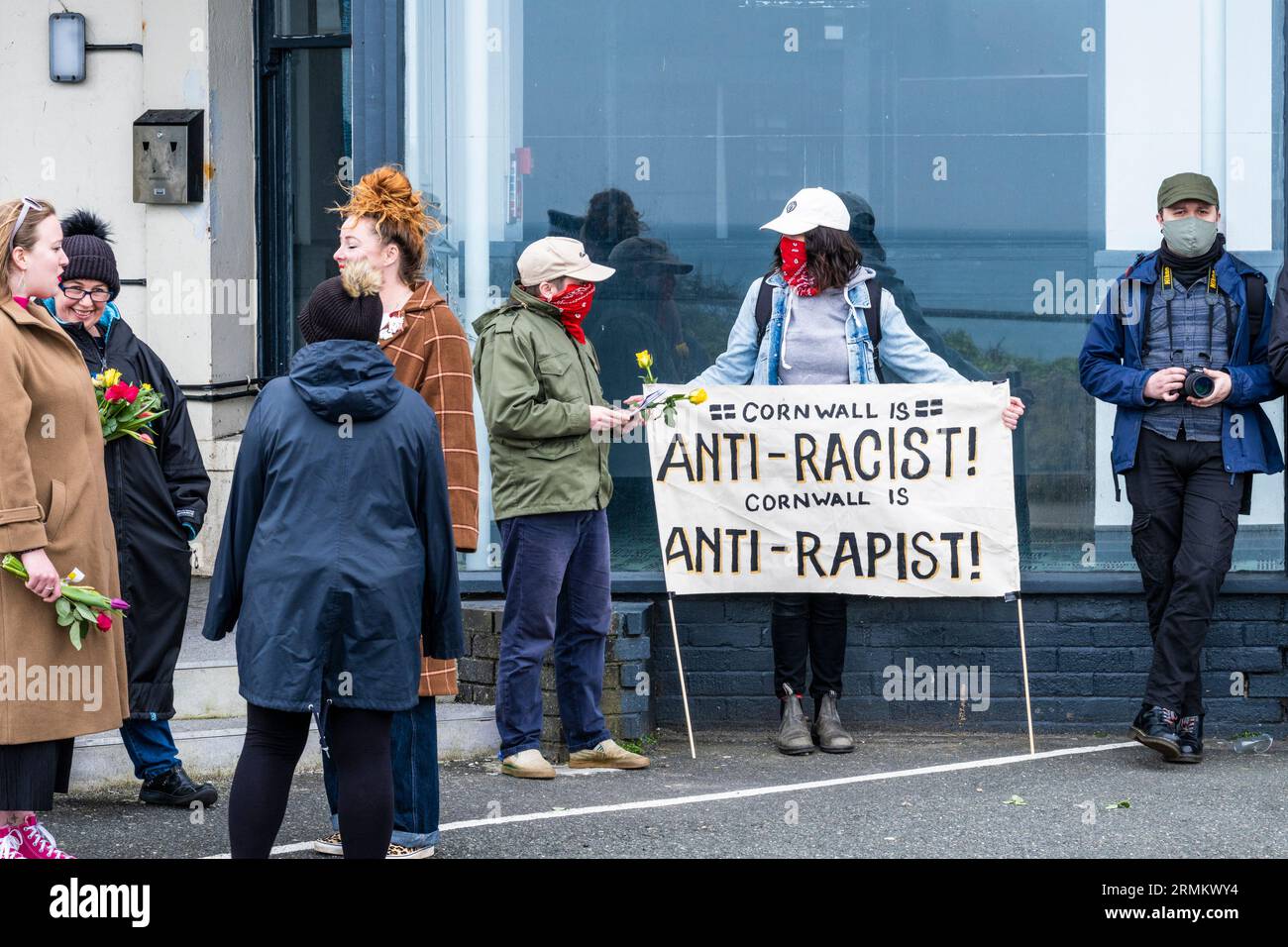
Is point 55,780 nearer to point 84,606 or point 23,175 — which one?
point 84,606

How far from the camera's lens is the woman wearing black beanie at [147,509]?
5934 millimetres

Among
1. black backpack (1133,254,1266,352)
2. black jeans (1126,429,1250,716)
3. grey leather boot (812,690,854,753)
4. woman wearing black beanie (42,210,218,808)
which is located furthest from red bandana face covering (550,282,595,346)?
black backpack (1133,254,1266,352)

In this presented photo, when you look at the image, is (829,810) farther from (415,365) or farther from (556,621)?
(415,365)

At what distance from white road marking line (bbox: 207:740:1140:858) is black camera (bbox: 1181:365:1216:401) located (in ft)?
4.95

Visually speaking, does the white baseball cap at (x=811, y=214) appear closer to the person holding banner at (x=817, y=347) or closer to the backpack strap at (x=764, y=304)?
the person holding banner at (x=817, y=347)

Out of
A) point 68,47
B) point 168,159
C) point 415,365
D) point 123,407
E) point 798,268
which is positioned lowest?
point 123,407

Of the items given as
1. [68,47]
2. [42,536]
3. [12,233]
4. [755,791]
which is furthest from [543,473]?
[68,47]

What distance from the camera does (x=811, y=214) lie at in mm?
6961

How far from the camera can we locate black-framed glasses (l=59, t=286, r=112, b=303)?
231 inches

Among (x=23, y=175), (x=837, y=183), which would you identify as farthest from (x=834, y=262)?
(x=23, y=175)

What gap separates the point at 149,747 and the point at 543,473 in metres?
1.73

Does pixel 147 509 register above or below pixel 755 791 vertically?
above

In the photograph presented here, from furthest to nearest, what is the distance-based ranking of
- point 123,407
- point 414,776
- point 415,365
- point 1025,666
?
point 1025,666
point 123,407
point 415,365
point 414,776
